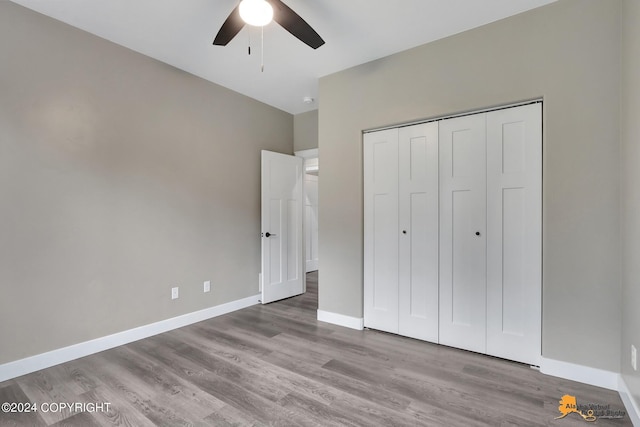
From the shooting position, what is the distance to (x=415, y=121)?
2.94 metres

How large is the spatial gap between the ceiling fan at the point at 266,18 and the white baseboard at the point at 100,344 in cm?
271

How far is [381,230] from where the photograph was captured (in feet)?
10.3

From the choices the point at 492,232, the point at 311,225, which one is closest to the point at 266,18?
the point at 492,232

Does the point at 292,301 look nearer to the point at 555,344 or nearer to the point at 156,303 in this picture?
the point at 156,303

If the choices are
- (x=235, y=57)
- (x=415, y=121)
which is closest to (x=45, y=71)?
(x=235, y=57)

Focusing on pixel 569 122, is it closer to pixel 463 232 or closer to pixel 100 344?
pixel 463 232

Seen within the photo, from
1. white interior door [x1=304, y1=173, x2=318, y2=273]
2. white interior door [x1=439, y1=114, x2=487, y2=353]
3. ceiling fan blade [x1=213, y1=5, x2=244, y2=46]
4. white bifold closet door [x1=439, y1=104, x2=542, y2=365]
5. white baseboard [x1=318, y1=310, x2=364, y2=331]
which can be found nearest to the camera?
ceiling fan blade [x1=213, y1=5, x2=244, y2=46]

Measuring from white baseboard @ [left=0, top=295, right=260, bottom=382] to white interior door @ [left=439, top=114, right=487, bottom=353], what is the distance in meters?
2.53

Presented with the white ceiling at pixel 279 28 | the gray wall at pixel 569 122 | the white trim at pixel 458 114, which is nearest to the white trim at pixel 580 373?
the gray wall at pixel 569 122

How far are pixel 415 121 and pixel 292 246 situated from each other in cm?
245

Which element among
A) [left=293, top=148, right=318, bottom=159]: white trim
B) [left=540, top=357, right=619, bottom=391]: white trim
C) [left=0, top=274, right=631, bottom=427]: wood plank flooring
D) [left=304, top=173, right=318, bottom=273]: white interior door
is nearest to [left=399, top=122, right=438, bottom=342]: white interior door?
[left=0, top=274, right=631, bottom=427]: wood plank flooring

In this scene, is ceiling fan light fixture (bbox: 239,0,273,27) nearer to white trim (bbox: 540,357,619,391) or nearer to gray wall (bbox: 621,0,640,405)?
gray wall (bbox: 621,0,640,405)

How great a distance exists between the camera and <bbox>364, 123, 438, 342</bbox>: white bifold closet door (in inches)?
113

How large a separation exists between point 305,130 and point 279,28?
2.11 meters
